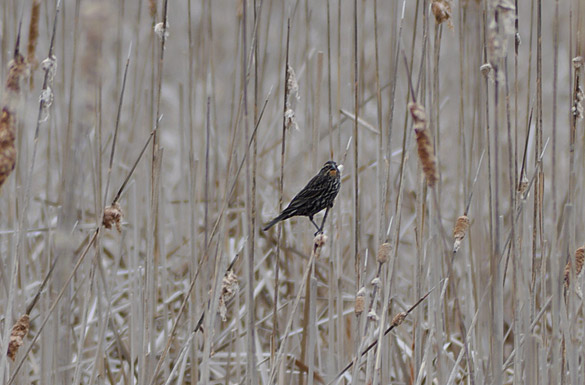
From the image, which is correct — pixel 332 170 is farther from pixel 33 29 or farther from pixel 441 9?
pixel 33 29

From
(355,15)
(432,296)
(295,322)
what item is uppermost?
(355,15)

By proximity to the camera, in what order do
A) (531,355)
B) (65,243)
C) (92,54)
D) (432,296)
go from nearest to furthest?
(92,54)
(65,243)
(531,355)
(432,296)

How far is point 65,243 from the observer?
803mm

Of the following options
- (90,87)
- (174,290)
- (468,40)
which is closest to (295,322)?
(174,290)

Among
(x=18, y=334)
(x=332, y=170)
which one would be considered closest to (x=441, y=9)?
(x=332, y=170)

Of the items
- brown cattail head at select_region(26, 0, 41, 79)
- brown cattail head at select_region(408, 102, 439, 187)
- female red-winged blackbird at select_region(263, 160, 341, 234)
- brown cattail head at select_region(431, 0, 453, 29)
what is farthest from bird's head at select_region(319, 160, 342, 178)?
brown cattail head at select_region(26, 0, 41, 79)

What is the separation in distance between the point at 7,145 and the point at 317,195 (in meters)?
0.89

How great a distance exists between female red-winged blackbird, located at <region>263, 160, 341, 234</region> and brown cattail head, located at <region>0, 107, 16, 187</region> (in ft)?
2.70

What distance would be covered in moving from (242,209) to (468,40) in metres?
0.87

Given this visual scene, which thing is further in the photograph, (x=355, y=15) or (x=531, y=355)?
(x=355, y=15)

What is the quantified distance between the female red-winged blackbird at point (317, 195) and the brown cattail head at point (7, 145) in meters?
0.82

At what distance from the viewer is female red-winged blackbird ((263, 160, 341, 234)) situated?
A: 157 centimetres

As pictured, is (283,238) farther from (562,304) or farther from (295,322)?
(562,304)

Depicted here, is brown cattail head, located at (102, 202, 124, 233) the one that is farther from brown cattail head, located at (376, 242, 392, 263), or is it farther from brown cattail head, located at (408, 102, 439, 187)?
brown cattail head, located at (408, 102, 439, 187)
